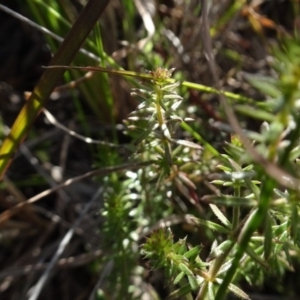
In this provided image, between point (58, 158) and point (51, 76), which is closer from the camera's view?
point (51, 76)

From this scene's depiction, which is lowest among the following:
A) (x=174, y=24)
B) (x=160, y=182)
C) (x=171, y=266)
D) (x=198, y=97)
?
(x=171, y=266)

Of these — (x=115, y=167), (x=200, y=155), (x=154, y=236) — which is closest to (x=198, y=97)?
(x=200, y=155)

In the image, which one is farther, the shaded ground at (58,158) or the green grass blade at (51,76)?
the shaded ground at (58,158)

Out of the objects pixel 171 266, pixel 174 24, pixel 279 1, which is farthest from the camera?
pixel 279 1

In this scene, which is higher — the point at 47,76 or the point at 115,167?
the point at 47,76

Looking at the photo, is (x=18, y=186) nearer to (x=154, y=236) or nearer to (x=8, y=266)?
(x=8, y=266)

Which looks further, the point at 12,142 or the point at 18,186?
the point at 18,186

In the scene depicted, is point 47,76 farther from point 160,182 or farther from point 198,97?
point 198,97

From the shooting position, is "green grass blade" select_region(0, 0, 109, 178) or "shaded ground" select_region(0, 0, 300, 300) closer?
"green grass blade" select_region(0, 0, 109, 178)

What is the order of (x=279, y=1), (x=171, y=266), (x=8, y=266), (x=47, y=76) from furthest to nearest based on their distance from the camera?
1. (x=279, y=1)
2. (x=8, y=266)
3. (x=47, y=76)
4. (x=171, y=266)
